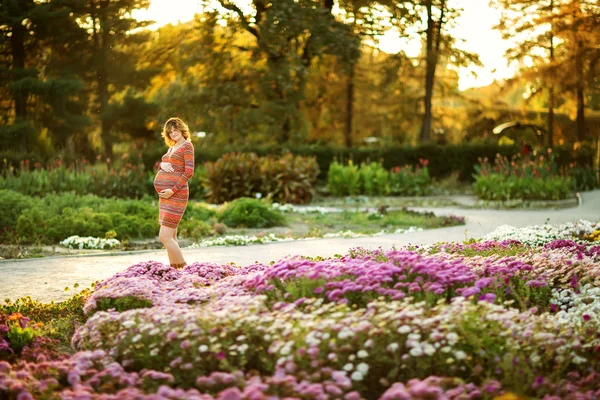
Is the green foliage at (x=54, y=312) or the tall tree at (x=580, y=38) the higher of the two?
the tall tree at (x=580, y=38)

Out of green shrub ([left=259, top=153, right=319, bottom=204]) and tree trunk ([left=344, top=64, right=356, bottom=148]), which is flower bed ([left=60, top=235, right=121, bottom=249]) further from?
tree trunk ([left=344, top=64, right=356, bottom=148])

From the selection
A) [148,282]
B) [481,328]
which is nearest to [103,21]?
[148,282]

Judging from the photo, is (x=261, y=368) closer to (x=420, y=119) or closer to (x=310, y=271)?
(x=310, y=271)

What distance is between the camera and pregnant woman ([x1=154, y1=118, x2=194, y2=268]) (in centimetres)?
745

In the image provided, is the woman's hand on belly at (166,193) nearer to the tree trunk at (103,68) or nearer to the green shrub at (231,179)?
the green shrub at (231,179)

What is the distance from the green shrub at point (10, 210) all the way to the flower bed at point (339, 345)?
625 centimetres

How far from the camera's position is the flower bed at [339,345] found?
156 inches

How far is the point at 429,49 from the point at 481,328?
28426mm

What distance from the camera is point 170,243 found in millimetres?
7562

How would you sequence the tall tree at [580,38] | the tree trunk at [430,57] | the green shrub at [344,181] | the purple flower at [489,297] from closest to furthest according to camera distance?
the purple flower at [489,297] < the green shrub at [344,181] < the tall tree at [580,38] < the tree trunk at [430,57]

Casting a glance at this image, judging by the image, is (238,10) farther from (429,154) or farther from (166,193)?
(166,193)

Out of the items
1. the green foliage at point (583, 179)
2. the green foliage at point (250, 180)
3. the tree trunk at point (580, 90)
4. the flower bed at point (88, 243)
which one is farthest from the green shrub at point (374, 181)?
the tree trunk at point (580, 90)

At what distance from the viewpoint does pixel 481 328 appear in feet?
14.4

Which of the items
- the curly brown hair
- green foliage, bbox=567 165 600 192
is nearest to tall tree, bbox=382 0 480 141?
green foliage, bbox=567 165 600 192
